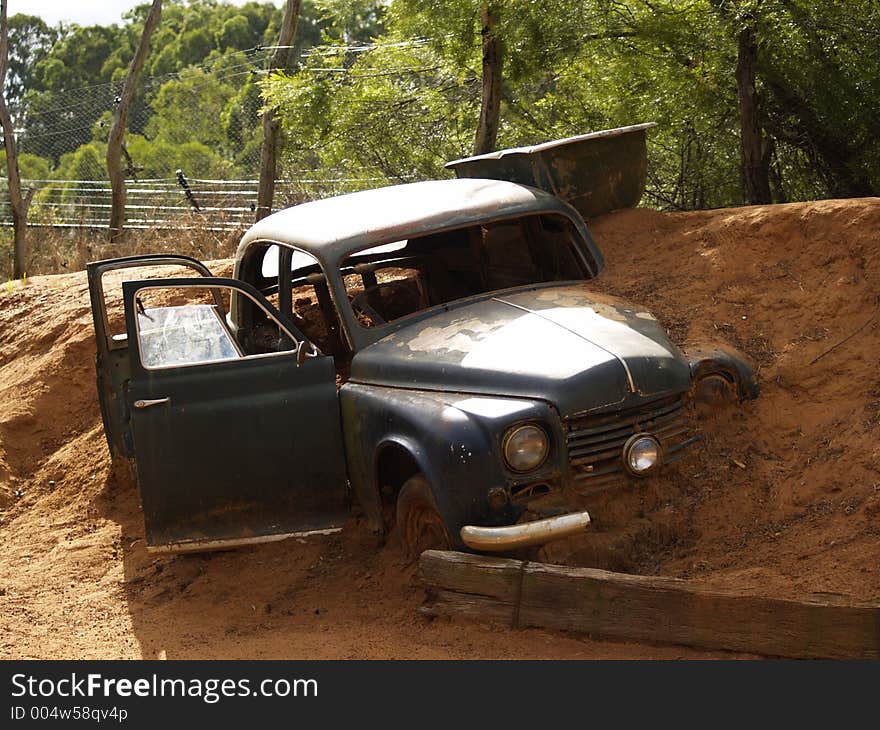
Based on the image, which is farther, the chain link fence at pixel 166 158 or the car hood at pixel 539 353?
the chain link fence at pixel 166 158

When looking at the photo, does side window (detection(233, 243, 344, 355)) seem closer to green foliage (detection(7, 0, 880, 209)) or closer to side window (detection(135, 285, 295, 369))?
side window (detection(135, 285, 295, 369))

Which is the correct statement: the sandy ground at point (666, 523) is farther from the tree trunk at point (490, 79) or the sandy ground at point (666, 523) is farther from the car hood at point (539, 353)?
the tree trunk at point (490, 79)

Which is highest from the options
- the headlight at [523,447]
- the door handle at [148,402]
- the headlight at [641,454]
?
the door handle at [148,402]

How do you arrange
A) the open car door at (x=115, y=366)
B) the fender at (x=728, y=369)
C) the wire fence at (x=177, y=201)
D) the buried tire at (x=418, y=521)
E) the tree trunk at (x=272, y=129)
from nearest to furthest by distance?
the buried tire at (x=418, y=521) < the fender at (x=728, y=369) < the open car door at (x=115, y=366) < the tree trunk at (x=272, y=129) < the wire fence at (x=177, y=201)

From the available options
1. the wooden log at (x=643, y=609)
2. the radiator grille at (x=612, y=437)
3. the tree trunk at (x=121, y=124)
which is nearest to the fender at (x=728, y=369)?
the radiator grille at (x=612, y=437)

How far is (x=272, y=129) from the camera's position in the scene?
15.1m

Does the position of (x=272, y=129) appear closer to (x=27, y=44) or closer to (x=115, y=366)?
(x=115, y=366)

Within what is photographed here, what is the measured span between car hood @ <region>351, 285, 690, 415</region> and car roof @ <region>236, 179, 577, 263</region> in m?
0.52

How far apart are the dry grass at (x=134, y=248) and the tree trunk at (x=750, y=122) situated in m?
6.57

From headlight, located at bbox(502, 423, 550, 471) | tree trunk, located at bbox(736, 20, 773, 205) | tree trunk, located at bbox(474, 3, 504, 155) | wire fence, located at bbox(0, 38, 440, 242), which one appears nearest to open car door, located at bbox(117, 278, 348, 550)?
headlight, located at bbox(502, 423, 550, 471)

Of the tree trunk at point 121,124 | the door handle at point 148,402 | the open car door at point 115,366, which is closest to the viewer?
the door handle at point 148,402

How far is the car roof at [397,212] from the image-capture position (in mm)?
6066

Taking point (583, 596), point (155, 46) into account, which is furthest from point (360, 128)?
point (155, 46)
